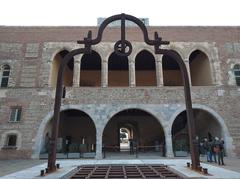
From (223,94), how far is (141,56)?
678cm

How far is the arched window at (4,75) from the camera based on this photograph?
15719mm

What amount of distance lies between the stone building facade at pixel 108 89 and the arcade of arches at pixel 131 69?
8 cm

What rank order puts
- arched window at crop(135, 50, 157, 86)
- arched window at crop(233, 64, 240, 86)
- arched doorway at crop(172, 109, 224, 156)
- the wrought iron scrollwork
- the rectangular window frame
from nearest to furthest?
the wrought iron scrollwork
the rectangular window frame
arched doorway at crop(172, 109, 224, 156)
arched window at crop(233, 64, 240, 86)
arched window at crop(135, 50, 157, 86)

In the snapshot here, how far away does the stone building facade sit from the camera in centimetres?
1430

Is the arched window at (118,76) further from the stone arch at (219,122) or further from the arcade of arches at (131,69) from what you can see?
the stone arch at (219,122)

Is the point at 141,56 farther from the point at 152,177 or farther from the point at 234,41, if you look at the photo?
the point at 152,177

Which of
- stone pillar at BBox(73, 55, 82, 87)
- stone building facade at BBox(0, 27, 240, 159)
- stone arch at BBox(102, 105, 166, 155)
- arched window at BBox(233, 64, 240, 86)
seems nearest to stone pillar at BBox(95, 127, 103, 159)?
stone building facade at BBox(0, 27, 240, 159)

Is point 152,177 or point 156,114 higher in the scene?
point 156,114

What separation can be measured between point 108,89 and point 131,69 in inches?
89.7

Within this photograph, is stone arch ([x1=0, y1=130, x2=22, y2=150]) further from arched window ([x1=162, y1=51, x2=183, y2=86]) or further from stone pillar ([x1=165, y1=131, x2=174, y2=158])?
arched window ([x1=162, y1=51, x2=183, y2=86])

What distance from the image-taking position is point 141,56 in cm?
1786

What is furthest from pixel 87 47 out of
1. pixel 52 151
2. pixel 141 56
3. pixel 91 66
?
pixel 91 66

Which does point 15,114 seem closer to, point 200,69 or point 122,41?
point 122,41

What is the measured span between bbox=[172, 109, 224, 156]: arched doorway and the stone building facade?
0.25ft
